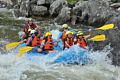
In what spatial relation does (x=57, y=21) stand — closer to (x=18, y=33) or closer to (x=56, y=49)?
(x=18, y=33)

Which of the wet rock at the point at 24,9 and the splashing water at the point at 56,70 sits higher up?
the wet rock at the point at 24,9

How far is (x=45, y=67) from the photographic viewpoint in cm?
1116

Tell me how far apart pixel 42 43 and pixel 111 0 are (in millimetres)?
9881

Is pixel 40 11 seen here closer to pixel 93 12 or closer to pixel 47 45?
pixel 93 12

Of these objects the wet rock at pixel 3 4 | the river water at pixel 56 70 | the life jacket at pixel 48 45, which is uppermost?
the life jacket at pixel 48 45

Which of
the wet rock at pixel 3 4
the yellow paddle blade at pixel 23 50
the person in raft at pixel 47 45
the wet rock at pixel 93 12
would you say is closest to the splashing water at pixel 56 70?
the yellow paddle blade at pixel 23 50

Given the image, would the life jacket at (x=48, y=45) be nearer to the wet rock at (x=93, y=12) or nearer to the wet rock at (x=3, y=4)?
the wet rock at (x=93, y=12)

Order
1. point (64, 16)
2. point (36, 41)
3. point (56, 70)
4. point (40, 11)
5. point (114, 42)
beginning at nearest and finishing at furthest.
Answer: point (56, 70) → point (36, 41) → point (114, 42) → point (64, 16) → point (40, 11)

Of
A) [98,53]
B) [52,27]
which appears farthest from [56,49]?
[52,27]

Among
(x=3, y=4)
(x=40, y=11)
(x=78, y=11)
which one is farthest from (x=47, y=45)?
(x=3, y=4)

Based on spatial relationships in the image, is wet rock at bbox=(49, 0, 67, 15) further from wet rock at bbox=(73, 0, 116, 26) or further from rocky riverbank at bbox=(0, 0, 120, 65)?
wet rock at bbox=(73, 0, 116, 26)

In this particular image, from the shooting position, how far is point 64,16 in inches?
744

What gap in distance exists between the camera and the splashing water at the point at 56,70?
10.1 meters

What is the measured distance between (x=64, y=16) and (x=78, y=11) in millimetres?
841
